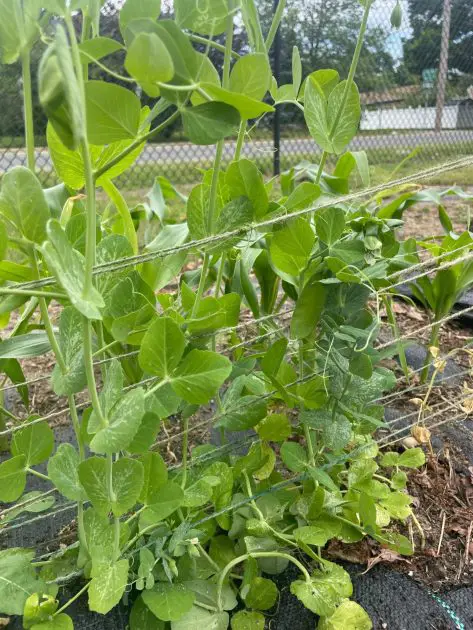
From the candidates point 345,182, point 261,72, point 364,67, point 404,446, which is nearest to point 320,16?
point 364,67

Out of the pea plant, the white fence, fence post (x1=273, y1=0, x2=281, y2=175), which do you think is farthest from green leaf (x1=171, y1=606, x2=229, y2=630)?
the white fence

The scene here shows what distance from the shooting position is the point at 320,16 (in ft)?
13.3

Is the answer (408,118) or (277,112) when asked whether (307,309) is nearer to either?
(277,112)

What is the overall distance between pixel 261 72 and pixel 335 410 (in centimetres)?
40

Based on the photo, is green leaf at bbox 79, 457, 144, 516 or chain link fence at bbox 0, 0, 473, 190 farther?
chain link fence at bbox 0, 0, 473, 190

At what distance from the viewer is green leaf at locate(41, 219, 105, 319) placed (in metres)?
0.35

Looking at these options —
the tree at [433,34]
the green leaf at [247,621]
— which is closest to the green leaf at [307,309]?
the green leaf at [247,621]

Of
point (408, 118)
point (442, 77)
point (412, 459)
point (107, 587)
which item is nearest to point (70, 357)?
point (107, 587)

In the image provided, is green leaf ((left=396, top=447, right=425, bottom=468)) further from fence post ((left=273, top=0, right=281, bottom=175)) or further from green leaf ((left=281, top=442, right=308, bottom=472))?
fence post ((left=273, top=0, right=281, bottom=175))

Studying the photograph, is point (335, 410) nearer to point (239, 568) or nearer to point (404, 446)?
point (239, 568)

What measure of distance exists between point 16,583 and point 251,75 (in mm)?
550

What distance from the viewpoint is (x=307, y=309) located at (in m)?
0.68

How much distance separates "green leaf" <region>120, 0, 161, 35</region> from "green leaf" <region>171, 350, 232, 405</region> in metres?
0.29

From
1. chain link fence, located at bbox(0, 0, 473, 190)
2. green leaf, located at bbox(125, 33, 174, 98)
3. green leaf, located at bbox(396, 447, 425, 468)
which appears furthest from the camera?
chain link fence, located at bbox(0, 0, 473, 190)
